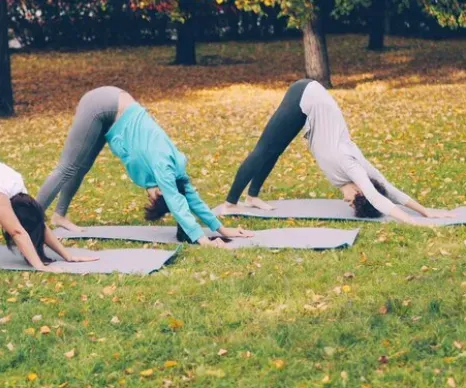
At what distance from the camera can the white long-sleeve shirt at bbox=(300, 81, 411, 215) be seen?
26.2ft

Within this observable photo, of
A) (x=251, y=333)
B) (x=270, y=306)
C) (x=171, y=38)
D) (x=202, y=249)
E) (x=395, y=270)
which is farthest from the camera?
(x=171, y=38)

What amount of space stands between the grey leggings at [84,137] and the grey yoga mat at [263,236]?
0.42 m

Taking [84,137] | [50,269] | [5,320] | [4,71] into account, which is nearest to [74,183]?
[84,137]

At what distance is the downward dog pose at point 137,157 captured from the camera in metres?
7.38

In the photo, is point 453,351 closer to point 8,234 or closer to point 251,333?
point 251,333

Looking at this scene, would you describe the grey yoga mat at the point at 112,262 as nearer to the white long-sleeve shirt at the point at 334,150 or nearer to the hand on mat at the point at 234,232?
the hand on mat at the point at 234,232

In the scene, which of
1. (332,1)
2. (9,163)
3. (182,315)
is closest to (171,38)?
(332,1)

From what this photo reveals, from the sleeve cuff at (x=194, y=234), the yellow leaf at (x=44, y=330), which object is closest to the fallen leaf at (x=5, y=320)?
the yellow leaf at (x=44, y=330)

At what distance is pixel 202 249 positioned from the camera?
7340 millimetres

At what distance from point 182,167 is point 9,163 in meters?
5.46

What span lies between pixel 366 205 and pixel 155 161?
6.10 ft

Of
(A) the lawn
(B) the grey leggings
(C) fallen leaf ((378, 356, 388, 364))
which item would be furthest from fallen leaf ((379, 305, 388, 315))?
(B) the grey leggings

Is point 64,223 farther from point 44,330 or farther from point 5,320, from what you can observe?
point 44,330

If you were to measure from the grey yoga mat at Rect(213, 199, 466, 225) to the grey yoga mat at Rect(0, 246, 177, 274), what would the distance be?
1.61 metres
